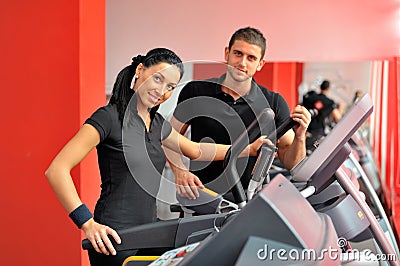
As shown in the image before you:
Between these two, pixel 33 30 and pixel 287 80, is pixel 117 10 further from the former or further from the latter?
pixel 287 80

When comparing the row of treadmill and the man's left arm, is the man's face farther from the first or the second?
the row of treadmill

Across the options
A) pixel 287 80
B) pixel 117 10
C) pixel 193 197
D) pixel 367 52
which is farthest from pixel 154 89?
pixel 287 80

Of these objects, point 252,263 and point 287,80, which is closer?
point 252,263

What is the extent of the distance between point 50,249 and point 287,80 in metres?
3.04

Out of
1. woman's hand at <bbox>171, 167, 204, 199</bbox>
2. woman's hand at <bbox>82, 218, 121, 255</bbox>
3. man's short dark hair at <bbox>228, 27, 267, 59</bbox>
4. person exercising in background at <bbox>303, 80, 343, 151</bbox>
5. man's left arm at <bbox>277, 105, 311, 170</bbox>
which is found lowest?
person exercising in background at <bbox>303, 80, 343, 151</bbox>

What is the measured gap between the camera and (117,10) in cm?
469

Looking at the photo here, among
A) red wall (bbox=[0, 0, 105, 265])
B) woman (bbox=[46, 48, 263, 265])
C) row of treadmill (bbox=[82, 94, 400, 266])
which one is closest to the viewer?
row of treadmill (bbox=[82, 94, 400, 266])

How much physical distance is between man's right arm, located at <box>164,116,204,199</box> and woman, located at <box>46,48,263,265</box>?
0.08m

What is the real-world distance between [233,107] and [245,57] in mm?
198

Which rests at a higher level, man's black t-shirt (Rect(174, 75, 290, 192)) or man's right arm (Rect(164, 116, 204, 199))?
man's black t-shirt (Rect(174, 75, 290, 192))

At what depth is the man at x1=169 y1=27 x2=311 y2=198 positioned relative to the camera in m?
2.41

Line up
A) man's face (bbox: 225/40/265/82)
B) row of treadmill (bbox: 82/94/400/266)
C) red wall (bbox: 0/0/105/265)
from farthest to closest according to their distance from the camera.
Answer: red wall (bbox: 0/0/105/265) < man's face (bbox: 225/40/265/82) < row of treadmill (bbox: 82/94/400/266)

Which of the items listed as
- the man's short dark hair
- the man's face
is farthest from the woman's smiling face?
the man's short dark hair

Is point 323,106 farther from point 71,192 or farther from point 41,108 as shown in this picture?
point 71,192
